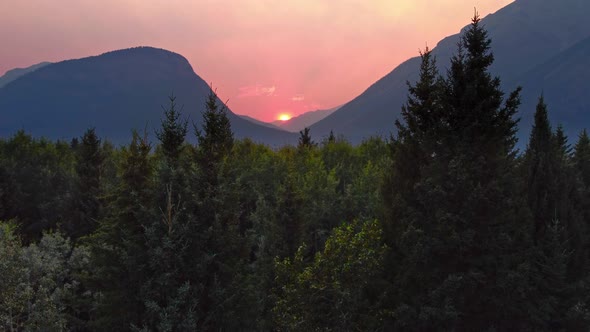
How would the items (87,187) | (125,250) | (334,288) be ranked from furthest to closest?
(87,187), (125,250), (334,288)

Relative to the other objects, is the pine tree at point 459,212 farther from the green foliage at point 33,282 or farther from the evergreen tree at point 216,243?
the green foliage at point 33,282

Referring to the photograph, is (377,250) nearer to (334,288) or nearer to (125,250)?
(334,288)

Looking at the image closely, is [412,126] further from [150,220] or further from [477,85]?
[150,220]

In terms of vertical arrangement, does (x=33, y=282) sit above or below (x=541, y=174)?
below

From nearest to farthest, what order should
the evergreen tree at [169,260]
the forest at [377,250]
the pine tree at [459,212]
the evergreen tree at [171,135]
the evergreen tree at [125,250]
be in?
the evergreen tree at [169,260] < the forest at [377,250] < the pine tree at [459,212] < the evergreen tree at [125,250] < the evergreen tree at [171,135]

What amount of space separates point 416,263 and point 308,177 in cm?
3064

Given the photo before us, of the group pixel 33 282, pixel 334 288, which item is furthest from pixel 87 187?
pixel 334 288

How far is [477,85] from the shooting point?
958 inches

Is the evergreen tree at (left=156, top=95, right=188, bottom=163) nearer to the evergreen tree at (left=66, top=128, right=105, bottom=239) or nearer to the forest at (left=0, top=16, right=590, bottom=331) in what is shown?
the forest at (left=0, top=16, right=590, bottom=331)

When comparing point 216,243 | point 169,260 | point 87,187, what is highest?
point 87,187

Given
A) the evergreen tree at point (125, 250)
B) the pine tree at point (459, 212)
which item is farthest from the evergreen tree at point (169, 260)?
the pine tree at point (459, 212)

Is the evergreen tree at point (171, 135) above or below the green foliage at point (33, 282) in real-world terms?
above

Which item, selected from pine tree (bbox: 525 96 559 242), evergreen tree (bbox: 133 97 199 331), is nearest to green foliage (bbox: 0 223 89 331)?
evergreen tree (bbox: 133 97 199 331)

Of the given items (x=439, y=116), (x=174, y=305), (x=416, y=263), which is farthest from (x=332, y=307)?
(x=439, y=116)
